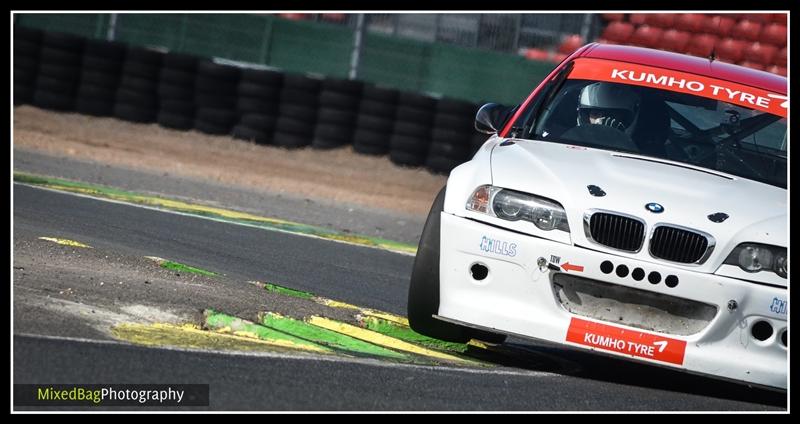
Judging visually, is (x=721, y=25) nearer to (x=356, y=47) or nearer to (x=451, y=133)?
(x=356, y=47)

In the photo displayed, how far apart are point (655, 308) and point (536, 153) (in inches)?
40.0

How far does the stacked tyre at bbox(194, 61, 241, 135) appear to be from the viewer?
56.9 feet

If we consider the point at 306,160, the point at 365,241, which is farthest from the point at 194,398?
the point at 306,160

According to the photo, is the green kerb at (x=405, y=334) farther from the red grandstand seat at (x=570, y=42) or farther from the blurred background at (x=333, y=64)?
the red grandstand seat at (x=570, y=42)

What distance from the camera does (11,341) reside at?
448 cm

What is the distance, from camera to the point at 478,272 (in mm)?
5223

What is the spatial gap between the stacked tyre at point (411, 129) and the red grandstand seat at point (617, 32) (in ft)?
15.6

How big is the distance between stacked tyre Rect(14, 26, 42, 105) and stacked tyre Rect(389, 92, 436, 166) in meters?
4.94

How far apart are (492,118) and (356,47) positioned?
13.0 m

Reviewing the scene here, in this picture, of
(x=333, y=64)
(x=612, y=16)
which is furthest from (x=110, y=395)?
(x=612, y=16)

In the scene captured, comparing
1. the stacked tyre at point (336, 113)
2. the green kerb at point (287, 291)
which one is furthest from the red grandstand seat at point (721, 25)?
the green kerb at point (287, 291)

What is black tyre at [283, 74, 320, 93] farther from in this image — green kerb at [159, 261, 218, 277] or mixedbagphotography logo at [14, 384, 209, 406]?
mixedbagphotography logo at [14, 384, 209, 406]

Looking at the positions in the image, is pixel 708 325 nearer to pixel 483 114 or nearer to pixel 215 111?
pixel 483 114
